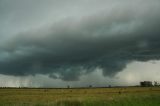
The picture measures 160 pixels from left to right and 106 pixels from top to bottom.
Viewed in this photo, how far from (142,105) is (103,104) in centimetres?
419

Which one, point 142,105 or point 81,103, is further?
point 81,103

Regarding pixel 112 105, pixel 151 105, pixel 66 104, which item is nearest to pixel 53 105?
pixel 66 104

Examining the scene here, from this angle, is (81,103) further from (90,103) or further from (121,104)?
(121,104)

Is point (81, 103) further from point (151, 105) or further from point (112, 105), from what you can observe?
point (151, 105)

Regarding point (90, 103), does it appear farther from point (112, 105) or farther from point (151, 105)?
point (151, 105)

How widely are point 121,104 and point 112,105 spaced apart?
1.16 metres

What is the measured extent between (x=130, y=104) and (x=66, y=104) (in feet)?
23.0

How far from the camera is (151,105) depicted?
98.9 feet

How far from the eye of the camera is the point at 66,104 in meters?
32.4

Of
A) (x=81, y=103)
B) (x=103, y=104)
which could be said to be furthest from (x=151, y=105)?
(x=81, y=103)

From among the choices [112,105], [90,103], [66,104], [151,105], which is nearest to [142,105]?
[151,105]

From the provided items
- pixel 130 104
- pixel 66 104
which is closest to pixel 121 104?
pixel 130 104

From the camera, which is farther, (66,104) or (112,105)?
(66,104)

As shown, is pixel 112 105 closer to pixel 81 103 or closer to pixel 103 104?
pixel 103 104
